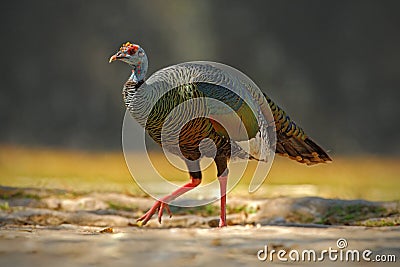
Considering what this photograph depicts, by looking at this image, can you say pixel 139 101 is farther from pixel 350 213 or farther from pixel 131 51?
pixel 350 213

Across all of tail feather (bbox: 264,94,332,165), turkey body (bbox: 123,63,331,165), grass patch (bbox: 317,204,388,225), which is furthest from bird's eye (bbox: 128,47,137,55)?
grass patch (bbox: 317,204,388,225)

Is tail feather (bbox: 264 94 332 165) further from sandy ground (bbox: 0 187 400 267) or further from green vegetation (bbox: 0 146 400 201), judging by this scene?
green vegetation (bbox: 0 146 400 201)

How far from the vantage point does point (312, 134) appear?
6.71 metres

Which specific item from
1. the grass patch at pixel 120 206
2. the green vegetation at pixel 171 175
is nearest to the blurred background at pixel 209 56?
the green vegetation at pixel 171 175

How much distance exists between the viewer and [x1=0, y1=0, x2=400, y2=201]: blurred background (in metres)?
6.91

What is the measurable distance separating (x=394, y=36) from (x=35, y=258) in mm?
5786

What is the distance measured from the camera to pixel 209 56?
7215 mm

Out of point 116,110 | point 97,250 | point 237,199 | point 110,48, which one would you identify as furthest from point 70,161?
point 97,250

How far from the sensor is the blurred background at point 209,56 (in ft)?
22.7

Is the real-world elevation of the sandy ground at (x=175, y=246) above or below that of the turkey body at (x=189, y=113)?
below

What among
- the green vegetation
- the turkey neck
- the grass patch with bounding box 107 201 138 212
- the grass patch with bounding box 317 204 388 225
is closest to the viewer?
the turkey neck

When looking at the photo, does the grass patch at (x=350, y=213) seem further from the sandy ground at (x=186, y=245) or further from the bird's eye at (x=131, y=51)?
the bird's eye at (x=131, y=51)

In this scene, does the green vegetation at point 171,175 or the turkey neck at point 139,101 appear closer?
the turkey neck at point 139,101

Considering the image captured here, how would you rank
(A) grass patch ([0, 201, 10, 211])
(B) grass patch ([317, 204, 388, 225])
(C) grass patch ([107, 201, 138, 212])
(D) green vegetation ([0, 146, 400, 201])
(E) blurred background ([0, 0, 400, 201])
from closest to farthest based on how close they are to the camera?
(B) grass patch ([317, 204, 388, 225]) → (A) grass patch ([0, 201, 10, 211]) → (C) grass patch ([107, 201, 138, 212]) → (D) green vegetation ([0, 146, 400, 201]) → (E) blurred background ([0, 0, 400, 201])
